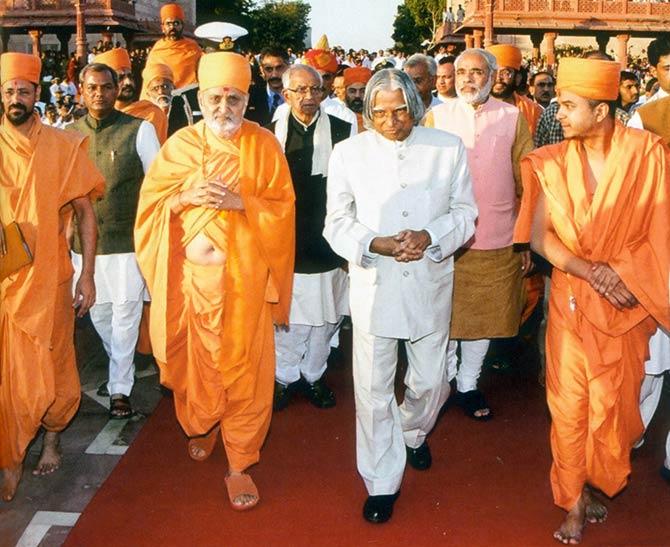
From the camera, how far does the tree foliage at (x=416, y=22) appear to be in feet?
224

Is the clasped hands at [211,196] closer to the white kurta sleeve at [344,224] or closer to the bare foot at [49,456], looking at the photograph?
the white kurta sleeve at [344,224]

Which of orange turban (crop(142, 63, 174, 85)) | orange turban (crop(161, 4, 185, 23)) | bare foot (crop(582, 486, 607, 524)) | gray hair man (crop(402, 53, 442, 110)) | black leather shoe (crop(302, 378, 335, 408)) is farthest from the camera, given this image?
orange turban (crop(161, 4, 185, 23))

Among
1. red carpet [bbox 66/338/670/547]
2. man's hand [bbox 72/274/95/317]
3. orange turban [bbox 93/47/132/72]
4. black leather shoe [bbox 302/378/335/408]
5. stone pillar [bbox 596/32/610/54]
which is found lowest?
red carpet [bbox 66/338/670/547]

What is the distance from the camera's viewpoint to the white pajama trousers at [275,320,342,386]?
5.18 m

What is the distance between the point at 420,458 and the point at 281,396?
1.18m

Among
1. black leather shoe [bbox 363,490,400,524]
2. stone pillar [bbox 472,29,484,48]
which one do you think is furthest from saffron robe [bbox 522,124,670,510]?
stone pillar [bbox 472,29,484,48]

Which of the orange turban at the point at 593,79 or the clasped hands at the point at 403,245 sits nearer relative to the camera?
the orange turban at the point at 593,79

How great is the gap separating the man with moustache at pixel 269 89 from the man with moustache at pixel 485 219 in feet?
7.27

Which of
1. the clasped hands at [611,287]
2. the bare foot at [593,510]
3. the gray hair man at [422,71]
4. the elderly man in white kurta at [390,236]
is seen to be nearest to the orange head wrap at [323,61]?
the gray hair man at [422,71]

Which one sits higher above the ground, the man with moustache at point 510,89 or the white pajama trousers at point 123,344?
the man with moustache at point 510,89

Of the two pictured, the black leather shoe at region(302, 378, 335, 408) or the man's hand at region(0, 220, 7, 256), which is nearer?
the man's hand at region(0, 220, 7, 256)

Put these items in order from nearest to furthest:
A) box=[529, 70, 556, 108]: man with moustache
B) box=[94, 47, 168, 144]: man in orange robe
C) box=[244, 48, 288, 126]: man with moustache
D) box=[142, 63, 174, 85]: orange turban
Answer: box=[94, 47, 168, 144]: man in orange robe → box=[142, 63, 174, 85]: orange turban → box=[244, 48, 288, 126]: man with moustache → box=[529, 70, 556, 108]: man with moustache

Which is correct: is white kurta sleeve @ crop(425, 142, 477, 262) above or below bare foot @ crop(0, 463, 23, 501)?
above

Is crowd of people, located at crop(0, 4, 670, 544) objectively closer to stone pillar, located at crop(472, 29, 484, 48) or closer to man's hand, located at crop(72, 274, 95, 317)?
man's hand, located at crop(72, 274, 95, 317)
